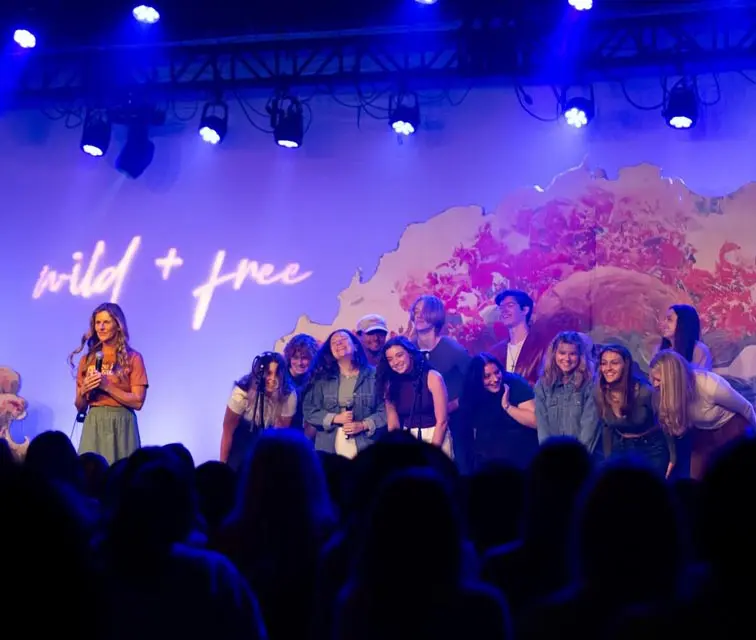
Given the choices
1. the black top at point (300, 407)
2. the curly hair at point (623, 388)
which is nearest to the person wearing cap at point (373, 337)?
the black top at point (300, 407)

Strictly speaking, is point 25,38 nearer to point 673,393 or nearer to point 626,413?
point 626,413

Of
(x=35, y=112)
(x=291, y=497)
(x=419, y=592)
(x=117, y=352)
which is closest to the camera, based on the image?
(x=419, y=592)

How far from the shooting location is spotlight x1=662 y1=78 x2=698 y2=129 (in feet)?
26.2

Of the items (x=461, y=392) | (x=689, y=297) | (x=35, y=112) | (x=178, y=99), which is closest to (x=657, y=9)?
(x=689, y=297)

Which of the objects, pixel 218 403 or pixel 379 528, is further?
pixel 218 403

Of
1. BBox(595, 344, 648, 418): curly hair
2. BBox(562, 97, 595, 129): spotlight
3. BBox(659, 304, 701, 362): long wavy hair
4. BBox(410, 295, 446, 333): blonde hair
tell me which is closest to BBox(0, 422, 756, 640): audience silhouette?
BBox(595, 344, 648, 418): curly hair

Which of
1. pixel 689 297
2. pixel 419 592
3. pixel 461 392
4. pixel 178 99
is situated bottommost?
Result: pixel 419 592

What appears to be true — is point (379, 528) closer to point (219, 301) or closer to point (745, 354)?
point (745, 354)

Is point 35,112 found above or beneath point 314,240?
above

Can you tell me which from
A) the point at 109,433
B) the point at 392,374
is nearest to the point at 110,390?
the point at 109,433

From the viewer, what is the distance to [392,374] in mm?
7414

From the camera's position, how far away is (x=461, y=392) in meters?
7.90

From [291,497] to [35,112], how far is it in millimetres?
8587

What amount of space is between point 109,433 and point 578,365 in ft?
11.0
